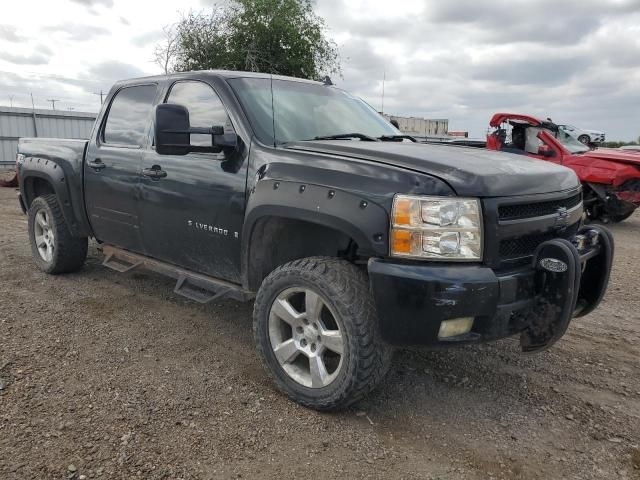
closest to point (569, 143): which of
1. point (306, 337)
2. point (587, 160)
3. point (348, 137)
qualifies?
point (587, 160)

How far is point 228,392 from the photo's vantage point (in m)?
3.20

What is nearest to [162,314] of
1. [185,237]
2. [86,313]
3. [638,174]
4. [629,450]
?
[86,313]

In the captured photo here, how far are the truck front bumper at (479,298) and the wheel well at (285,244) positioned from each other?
546 millimetres

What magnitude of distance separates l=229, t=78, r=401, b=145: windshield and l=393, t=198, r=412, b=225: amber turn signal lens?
110cm

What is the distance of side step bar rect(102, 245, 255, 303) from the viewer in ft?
11.7

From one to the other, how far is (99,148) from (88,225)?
2.36 ft

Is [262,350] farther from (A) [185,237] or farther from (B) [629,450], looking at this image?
(B) [629,450]

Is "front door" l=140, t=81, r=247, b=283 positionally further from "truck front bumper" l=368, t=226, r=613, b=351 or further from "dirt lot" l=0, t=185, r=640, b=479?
"truck front bumper" l=368, t=226, r=613, b=351

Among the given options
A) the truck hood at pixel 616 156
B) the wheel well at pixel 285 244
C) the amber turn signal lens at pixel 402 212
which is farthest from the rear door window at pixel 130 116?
the truck hood at pixel 616 156

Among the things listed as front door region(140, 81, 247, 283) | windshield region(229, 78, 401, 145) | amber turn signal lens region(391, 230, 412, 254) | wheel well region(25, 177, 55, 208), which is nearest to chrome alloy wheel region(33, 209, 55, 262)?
wheel well region(25, 177, 55, 208)

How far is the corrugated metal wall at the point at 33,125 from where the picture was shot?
19.5m

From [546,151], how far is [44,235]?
8333 mm

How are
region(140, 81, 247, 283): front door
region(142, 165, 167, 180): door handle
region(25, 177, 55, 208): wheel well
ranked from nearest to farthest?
region(140, 81, 247, 283): front door
region(142, 165, 167, 180): door handle
region(25, 177, 55, 208): wheel well

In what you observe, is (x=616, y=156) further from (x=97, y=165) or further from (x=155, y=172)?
(x=97, y=165)
